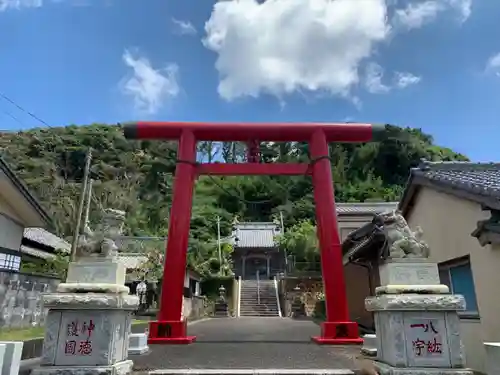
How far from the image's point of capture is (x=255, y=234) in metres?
46.5

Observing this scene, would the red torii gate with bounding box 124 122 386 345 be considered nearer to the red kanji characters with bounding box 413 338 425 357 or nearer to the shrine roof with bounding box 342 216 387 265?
the shrine roof with bounding box 342 216 387 265

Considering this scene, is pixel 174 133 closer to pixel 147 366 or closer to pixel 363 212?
pixel 147 366

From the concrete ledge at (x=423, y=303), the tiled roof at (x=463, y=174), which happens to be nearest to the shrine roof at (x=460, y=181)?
the tiled roof at (x=463, y=174)

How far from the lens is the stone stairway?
29.0 m

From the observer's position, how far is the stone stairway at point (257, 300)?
2900 cm

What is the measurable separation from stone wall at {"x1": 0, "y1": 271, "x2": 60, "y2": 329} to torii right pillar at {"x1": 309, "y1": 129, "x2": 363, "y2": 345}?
9586 millimetres

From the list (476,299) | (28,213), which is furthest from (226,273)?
(476,299)

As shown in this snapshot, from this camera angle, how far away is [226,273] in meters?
35.4

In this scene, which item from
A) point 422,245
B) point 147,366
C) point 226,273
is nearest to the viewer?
point 422,245

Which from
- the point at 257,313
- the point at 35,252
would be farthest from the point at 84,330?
the point at 257,313

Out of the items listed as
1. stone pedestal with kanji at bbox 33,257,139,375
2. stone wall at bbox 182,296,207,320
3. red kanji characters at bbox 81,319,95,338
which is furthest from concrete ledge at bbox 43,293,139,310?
stone wall at bbox 182,296,207,320

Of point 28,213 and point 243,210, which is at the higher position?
point 243,210

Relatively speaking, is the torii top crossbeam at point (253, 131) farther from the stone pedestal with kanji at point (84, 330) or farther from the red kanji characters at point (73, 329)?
the red kanji characters at point (73, 329)

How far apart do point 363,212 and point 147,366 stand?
18.8 m
